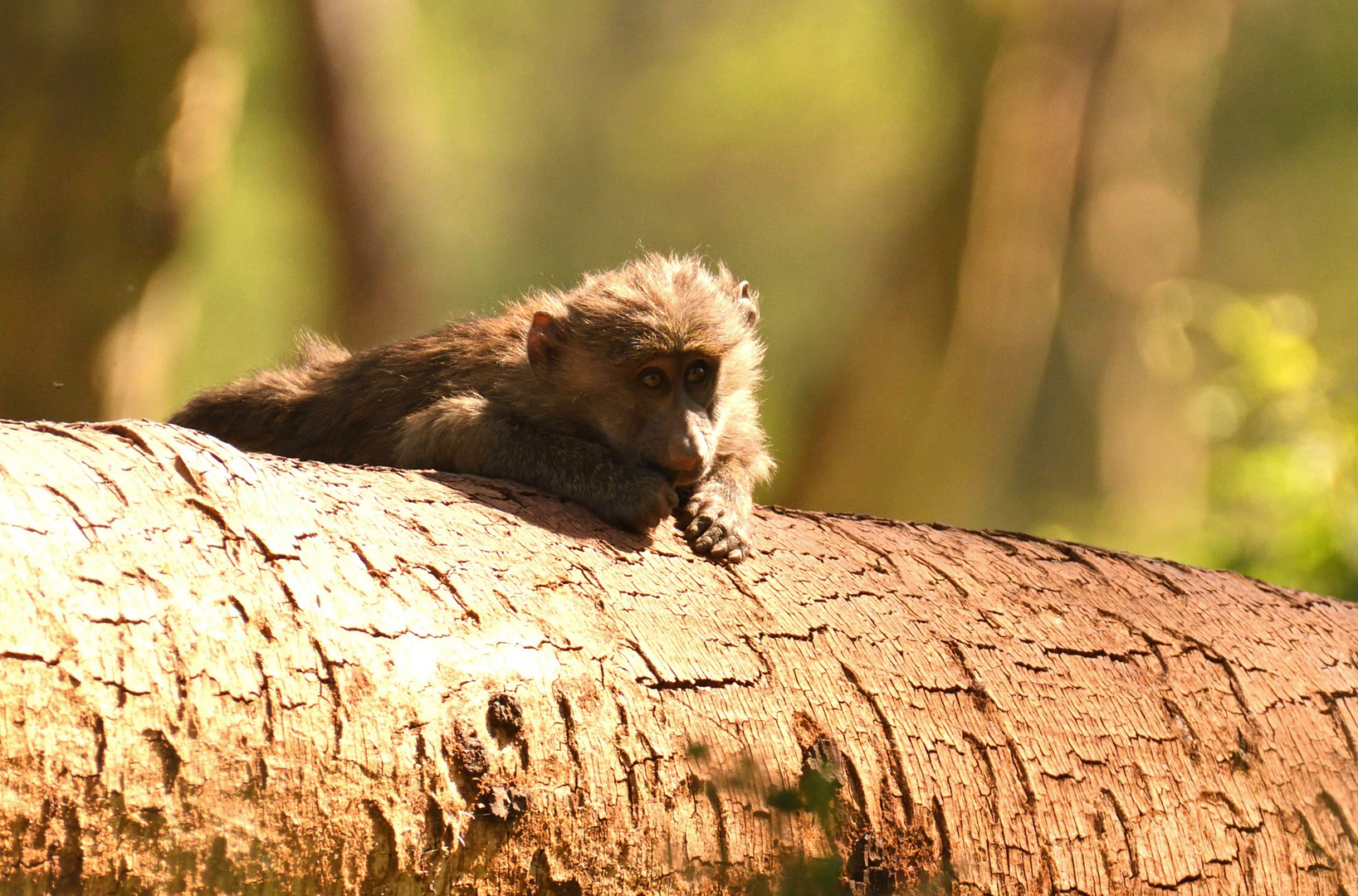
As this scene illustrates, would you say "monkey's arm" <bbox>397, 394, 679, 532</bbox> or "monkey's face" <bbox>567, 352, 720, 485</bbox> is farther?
"monkey's face" <bbox>567, 352, 720, 485</bbox>

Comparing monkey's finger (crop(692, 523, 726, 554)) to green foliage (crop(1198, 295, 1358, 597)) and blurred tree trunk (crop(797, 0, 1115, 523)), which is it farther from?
blurred tree trunk (crop(797, 0, 1115, 523))

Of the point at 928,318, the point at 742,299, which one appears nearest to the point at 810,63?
the point at 928,318

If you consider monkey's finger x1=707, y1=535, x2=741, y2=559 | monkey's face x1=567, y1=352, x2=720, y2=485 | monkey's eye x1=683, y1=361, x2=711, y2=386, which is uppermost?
monkey's eye x1=683, y1=361, x2=711, y2=386

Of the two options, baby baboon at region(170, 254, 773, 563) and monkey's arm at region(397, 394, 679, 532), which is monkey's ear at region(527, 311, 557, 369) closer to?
baby baboon at region(170, 254, 773, 563)

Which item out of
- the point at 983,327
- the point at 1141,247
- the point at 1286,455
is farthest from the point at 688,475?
the point at 1141,247

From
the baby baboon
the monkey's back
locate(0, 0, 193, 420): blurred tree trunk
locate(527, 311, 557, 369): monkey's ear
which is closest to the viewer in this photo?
the baby baboon

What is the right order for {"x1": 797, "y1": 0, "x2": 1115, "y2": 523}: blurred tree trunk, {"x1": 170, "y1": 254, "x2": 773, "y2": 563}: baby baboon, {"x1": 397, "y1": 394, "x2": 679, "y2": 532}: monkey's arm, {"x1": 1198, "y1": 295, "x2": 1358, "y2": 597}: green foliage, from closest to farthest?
{"x1": 397, "y1": 394, "x2": 679, "y2": 532}: monkey's arm < {"x1": 170, "y1": 254, "x2": 773, "y2": 563}: baby baboon < {"x1": 1198, "y1": 295, "x2": 1358, "y2": 597}: green foliage < {"x1": 797, "y1": 0, "x2": 1115, "y2": 523}: blurred tree trunk

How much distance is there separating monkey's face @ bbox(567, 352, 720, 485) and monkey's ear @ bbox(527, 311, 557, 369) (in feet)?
0.77

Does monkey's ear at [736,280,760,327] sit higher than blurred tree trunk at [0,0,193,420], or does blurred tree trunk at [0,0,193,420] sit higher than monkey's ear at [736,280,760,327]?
blurred tree trunk at [0,0,193,420]

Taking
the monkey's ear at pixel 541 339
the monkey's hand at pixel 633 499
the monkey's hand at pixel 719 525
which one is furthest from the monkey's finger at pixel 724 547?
the monkey's ear at pixel 541 339

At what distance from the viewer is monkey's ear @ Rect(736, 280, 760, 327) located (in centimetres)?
515

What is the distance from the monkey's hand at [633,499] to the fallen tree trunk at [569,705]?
0.09 m

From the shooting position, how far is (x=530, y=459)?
14.1 ft

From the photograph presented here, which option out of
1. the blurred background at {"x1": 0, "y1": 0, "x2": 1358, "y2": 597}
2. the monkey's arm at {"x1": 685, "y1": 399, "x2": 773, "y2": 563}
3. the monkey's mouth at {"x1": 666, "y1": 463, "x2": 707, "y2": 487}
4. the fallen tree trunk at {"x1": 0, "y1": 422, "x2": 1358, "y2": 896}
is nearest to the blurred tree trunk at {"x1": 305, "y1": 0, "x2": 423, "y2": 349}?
the blurred background at {"x1": 0, "y1": 0, "x2": 1358, "y2": 597}
